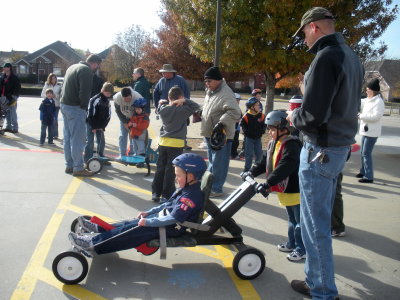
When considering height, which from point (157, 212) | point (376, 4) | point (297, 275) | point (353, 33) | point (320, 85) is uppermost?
point (376, 4)

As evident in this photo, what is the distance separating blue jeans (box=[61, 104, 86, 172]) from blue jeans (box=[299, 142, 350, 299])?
4.95 m

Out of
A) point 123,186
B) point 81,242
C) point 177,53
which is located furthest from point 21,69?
point 81,242

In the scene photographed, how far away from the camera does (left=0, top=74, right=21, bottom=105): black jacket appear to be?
440 inches

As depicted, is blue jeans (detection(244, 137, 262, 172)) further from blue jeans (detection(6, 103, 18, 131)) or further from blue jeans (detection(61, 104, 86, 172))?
blue jeans (detection(6, 103, 18, 131))

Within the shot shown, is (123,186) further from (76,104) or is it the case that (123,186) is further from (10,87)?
(10,87)

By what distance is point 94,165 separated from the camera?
7.57 metres

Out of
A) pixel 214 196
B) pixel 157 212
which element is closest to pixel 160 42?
pixel 214 196

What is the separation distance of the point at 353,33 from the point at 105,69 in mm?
38224

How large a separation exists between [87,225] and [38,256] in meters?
0.63

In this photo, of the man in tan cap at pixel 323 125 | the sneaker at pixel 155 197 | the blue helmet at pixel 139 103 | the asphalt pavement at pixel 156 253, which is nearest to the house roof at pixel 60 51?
the blue helmet at pixel 139 103

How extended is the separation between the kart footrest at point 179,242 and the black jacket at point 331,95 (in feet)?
4.99

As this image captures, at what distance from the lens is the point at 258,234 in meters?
4.99

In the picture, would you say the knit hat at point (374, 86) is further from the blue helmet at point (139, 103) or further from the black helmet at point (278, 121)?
the blue helmet at point (139, 103)

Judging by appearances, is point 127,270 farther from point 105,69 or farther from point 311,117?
point 105,69
